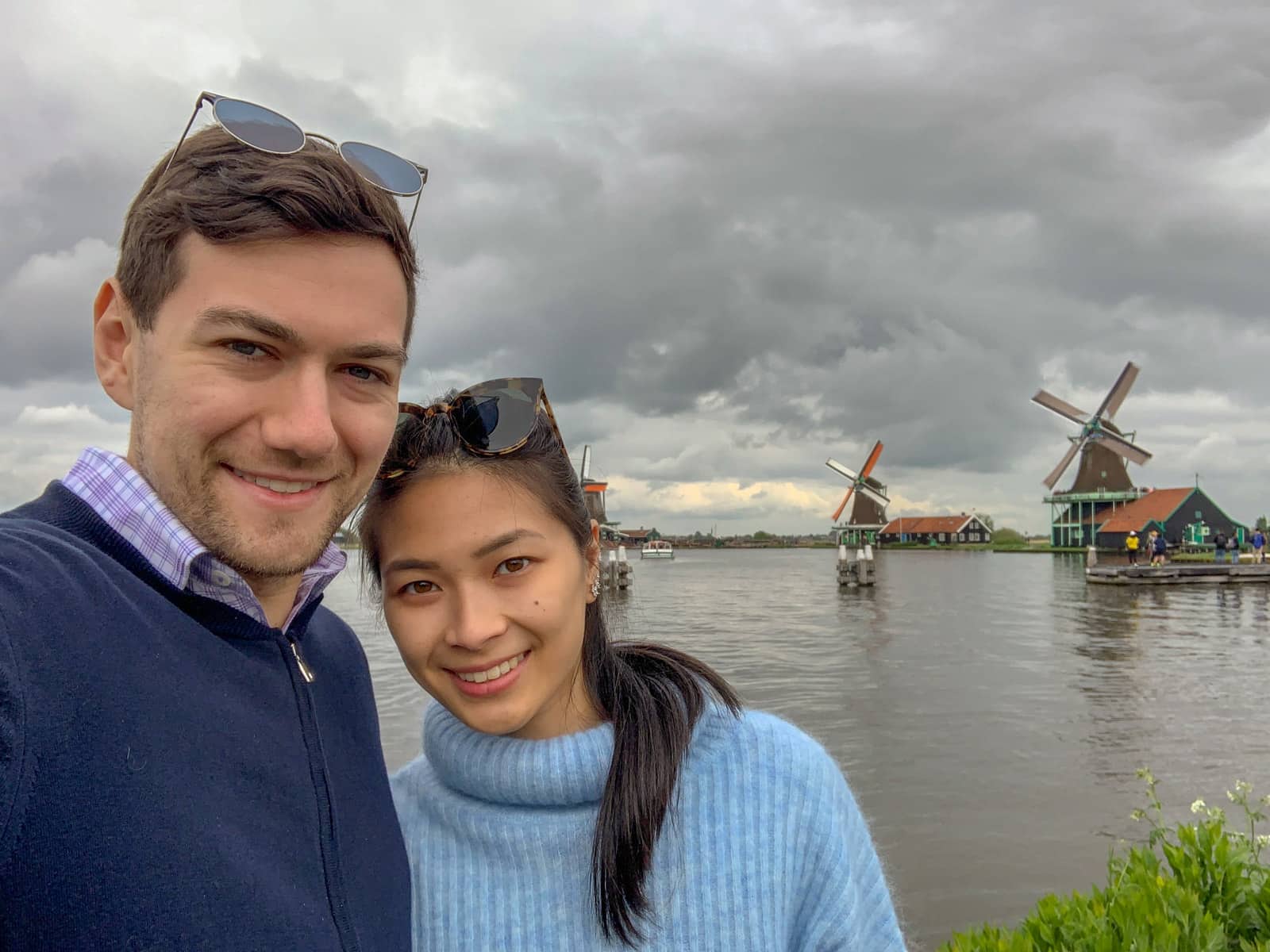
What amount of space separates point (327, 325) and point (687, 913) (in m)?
1.38

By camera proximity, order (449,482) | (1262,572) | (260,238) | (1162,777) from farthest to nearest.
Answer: (1262,572) → (1162,777) → (449,482) → (260,238)

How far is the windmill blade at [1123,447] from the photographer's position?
186 feet

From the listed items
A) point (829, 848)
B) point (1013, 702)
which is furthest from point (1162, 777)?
point (829, 848)

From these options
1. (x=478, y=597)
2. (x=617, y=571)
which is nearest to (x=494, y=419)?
(x=478, y=597)

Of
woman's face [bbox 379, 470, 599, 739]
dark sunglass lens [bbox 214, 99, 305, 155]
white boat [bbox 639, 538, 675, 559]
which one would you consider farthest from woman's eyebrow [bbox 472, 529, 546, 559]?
white boat [bbox 639, 538, 675, 559]

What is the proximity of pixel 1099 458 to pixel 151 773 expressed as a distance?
68081 mm

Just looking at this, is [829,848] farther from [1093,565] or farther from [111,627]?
[1093,565]

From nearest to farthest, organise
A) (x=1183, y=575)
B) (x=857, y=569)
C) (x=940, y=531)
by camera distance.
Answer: (x=1183, y=575), (x=857, y=569), (x=940, y=531)

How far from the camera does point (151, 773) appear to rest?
1039 mm

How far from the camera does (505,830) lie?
6.07 ft

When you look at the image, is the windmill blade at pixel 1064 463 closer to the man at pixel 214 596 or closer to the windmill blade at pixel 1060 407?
the windmill blade at pixel 1060 407

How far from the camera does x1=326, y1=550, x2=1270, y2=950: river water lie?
7.40 m

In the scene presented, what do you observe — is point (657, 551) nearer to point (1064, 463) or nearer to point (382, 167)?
point (1064, 463)

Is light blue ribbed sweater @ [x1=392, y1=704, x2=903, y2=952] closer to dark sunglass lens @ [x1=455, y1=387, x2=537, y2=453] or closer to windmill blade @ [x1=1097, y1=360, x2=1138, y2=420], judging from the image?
dark sunglass lens @ [x1=455, y1=387, x2=537, y2=453]
